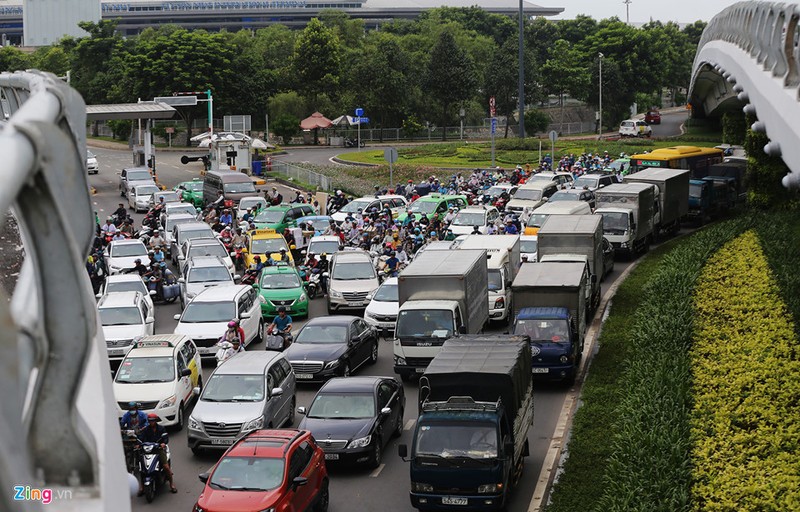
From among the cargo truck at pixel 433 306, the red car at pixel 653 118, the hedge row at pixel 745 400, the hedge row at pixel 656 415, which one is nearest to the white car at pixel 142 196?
the cargo truck at pixel 433 306

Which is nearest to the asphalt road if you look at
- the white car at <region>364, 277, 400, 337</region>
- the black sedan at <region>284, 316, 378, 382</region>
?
the black sedan at <region>284, 316, 378, 382</region>

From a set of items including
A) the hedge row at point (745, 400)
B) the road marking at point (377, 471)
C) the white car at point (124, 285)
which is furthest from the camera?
the white car at point (124, 285)

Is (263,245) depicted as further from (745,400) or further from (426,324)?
(745,400)

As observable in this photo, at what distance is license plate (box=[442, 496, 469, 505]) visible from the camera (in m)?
15.7

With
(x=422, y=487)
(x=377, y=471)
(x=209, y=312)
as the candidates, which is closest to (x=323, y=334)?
(x=209, y=312)

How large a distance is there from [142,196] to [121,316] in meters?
27.2

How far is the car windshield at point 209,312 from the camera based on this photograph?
2570cm

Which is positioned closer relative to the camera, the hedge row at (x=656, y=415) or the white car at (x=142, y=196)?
the hedge row at (x=656, y=415)

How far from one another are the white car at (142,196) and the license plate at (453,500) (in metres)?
37.2

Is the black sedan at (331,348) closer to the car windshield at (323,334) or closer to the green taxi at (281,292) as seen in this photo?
the car windshield at (323,334)

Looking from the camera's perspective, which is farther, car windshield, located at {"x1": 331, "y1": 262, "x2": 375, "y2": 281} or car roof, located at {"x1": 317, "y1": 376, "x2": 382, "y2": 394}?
car windshield, located at {"x1": 331, "y1": 262, "x2": 375, "y2": 281}

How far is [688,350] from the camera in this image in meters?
19.7

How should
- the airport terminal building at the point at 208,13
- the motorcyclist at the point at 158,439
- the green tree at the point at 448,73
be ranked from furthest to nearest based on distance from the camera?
the airport terminal building at the point at 208,13 → the green tree at the point at 448,73 → the motorcyclist at the point at 158,439

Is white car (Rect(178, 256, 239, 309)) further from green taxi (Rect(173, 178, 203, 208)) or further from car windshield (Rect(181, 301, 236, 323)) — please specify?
green taxi (Rect(173, 178, 203, 208))
